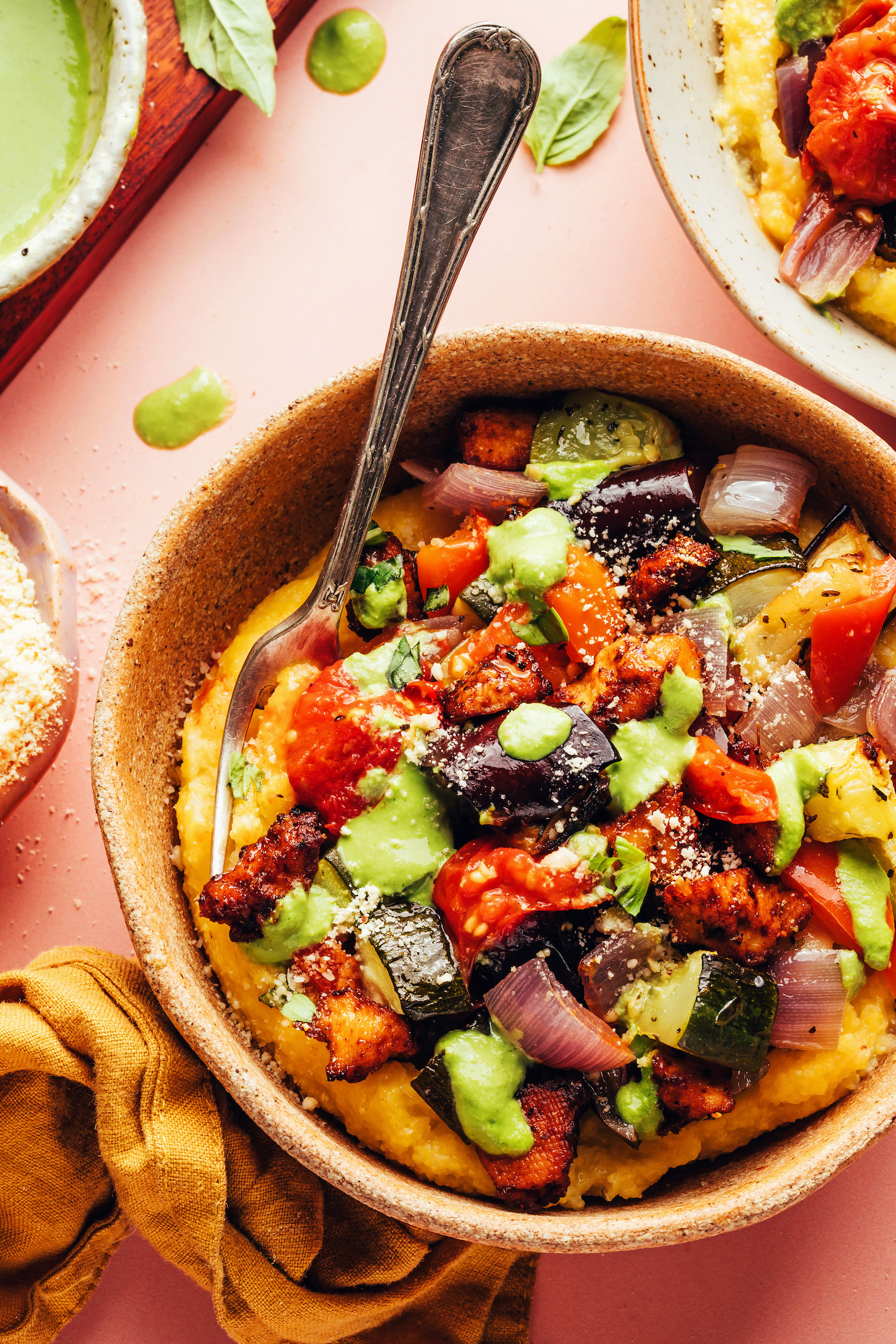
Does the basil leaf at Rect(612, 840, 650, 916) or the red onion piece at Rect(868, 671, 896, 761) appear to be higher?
the basil leaf at Rect(612, 840, 650, 916)

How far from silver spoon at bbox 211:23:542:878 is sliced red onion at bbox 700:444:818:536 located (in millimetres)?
818

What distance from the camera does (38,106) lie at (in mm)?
3385

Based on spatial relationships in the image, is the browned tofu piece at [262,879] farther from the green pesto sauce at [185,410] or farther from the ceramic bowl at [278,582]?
the green pesto sauce at [185,410]

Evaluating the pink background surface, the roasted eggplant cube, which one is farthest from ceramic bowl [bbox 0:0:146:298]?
the roasted eggplant cube

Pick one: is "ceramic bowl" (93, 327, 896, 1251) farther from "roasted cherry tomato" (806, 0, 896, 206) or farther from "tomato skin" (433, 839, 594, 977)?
"roasted cherry tomato" (806, 0, 896, 206)

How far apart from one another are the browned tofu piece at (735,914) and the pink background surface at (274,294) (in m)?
1.65

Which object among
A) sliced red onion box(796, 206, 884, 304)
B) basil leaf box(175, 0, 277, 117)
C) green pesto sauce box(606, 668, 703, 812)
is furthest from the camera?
basil leaf box(175, 0, 277, 117)

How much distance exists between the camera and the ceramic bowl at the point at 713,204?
111 inches

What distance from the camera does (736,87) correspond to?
9.89ft

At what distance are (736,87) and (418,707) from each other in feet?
6.49

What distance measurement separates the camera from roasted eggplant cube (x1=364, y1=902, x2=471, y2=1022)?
7.67 ft

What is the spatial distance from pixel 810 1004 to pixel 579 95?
279 centimetres

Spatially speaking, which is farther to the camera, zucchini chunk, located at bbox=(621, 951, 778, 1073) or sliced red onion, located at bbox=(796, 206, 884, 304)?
sliced red onion, located at bbox=(796, 206, 884, 304)

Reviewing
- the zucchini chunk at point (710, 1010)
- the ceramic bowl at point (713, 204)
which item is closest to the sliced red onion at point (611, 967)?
the zucchini chunk at point (710, 1010)
